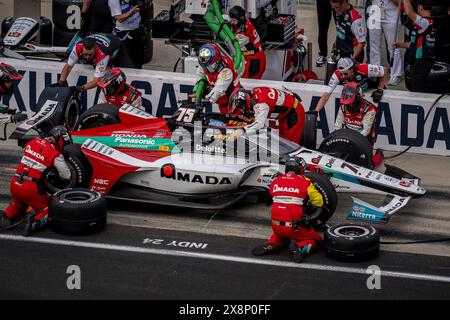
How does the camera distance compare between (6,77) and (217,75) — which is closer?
(6,77)

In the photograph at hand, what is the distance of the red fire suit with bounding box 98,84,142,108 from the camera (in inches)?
626

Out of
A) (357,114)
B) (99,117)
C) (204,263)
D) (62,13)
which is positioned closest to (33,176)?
(99,117)

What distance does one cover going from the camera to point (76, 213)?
502 inches

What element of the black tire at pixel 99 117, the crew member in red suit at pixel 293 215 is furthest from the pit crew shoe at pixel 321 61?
the crew member in red suit at pixel 293 215

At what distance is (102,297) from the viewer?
36.9ft

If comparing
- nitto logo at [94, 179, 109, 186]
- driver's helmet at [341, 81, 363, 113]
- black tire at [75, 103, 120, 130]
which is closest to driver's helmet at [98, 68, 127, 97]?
black tire at [75, 103, 120, 130]

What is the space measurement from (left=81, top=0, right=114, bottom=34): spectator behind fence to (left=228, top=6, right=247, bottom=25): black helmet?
88.0 inches

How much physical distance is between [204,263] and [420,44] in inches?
243

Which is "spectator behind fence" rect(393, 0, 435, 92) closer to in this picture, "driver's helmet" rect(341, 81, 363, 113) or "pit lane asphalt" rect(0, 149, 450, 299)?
"driver's helmet" rect(341, 81, 363, 113)

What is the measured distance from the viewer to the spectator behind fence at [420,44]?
53.7ft

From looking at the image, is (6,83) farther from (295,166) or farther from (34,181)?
(295,166)

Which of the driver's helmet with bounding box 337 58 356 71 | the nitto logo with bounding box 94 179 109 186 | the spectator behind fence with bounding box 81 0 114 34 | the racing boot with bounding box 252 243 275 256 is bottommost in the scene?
the racing boot with bounding box 252 243 275 256

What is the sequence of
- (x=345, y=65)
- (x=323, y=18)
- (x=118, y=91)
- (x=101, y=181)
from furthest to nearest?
1. (x=323, y=18)
2. (x=118, y=91)
3. (x=345, y=65)
4. (x=101, y=181)

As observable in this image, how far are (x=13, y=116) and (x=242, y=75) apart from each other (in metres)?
Result: 4.12
